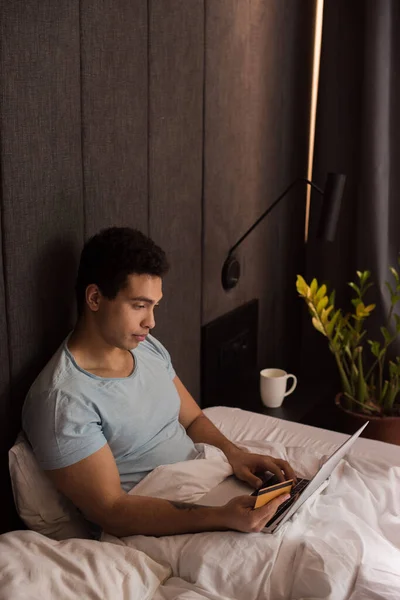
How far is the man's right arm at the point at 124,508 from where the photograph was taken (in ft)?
4.66

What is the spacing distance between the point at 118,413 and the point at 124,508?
202 mm

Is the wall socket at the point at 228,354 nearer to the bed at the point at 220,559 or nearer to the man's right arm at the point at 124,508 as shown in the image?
the bed at the point at 220,559

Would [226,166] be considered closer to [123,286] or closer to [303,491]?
[123,286]

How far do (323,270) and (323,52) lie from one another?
82cm

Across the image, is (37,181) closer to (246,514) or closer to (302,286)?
(246,514)

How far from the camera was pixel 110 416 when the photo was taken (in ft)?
5.00

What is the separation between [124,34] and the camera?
1723 millimetres

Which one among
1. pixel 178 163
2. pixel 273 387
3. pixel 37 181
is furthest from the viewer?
pixel 273 387

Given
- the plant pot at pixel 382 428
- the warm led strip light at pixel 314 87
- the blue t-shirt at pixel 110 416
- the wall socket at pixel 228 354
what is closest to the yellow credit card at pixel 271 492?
the blue t-shirt at pixel 110 416

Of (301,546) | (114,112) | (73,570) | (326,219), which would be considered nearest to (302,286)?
(326,219)

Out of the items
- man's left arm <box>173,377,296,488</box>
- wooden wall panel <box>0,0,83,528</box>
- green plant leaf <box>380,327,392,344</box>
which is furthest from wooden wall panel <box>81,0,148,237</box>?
green plant leaf <box>380,327,392,344</box>

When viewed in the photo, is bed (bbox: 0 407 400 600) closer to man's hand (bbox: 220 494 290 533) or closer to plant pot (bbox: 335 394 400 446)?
man's hand (bbox: 220 494 290 533)

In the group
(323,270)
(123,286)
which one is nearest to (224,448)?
(123,286)

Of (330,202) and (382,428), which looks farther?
(382,428)
